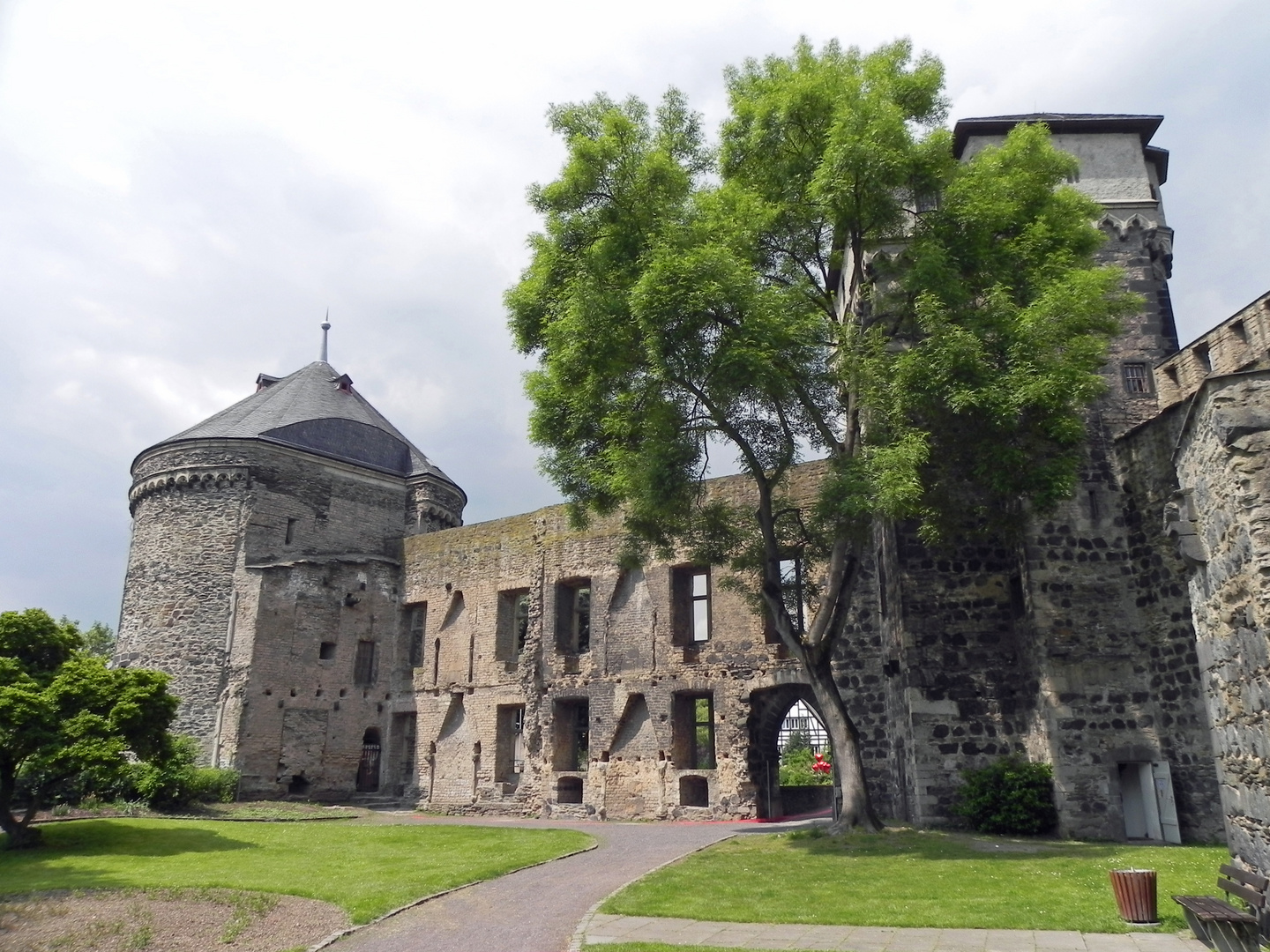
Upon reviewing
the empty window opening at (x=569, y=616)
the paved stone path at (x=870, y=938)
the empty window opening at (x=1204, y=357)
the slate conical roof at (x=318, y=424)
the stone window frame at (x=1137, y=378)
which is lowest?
the paved stone path at (x=870, y=938)

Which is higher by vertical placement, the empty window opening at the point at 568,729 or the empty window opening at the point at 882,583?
the empty window opening at the point at 882,583

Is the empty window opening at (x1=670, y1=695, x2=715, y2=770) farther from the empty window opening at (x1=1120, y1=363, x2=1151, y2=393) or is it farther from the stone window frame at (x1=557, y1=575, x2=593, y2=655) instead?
the empty window opening at (x1=1120, y1=363, x2=1151, y2=393)

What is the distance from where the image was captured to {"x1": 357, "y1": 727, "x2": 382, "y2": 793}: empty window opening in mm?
27875

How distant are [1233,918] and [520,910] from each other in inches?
263

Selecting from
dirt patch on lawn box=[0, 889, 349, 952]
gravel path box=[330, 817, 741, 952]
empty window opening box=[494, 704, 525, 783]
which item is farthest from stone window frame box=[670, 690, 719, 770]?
dirt patch on lawn box=[0, 889, 349, 952]

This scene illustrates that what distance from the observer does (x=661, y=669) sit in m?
22.2

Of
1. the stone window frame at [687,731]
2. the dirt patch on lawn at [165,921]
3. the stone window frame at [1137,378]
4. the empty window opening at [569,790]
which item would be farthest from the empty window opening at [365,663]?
the stone window frame at [1137,378]

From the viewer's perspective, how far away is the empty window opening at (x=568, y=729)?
23672mm

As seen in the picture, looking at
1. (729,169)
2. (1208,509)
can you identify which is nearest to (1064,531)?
(1208,509)

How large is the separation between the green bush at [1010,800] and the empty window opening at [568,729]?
36.5ft

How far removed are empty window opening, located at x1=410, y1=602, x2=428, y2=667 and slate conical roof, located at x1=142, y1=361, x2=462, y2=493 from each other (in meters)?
5.47

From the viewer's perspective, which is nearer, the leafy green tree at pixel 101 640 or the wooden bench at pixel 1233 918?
the wooden bench at pixel 1233 918

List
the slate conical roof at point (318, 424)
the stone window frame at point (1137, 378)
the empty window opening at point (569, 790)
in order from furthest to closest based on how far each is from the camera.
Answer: the slate conical roof at point (318, 424)
the empty window opening at point (569, 790)
the stone window frame at point (1137, 378)

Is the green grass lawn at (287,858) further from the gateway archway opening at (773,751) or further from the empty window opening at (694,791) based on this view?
the gateway archway opening at (773,751)
